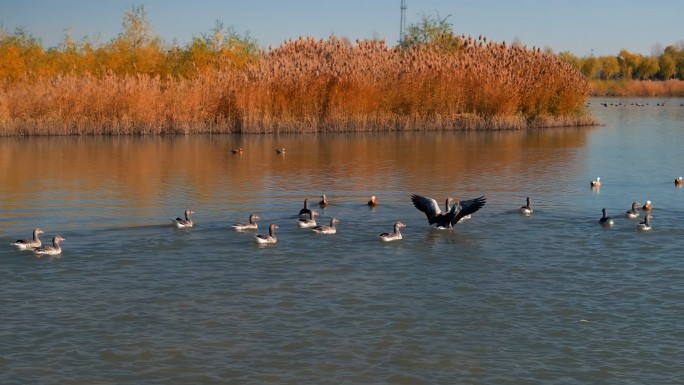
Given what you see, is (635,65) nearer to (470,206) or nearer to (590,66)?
(590,66)

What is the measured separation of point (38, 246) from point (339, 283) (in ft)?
19.9

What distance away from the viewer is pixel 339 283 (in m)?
14.6

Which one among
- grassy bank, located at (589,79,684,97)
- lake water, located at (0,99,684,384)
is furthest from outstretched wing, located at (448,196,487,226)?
grassy bank, located at (589,79,684,97)

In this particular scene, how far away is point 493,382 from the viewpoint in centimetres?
1038

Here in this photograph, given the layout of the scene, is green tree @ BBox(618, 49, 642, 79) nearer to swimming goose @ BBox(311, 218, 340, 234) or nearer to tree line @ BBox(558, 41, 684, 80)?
tree line @ BBox(558, 41, 684, 80)

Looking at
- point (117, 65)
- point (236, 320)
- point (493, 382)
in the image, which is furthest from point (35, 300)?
point (117, 65)

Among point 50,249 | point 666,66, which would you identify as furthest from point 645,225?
point 666,66

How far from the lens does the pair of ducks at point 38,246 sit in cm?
1642

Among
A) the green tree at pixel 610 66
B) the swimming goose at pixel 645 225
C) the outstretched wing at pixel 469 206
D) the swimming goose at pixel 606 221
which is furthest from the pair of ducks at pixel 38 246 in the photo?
the green tree at pixel 610 66

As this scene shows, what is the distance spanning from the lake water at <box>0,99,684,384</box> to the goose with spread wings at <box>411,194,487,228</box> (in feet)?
1.12

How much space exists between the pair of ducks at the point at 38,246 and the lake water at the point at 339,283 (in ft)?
0.85

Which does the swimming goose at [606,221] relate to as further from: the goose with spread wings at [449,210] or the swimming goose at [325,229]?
the swimming goose at [325,229]

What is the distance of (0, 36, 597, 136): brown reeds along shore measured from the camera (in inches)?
1661

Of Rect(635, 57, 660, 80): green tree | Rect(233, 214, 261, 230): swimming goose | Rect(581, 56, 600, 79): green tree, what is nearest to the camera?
Rect(233, 214, 261, 230): swimming goose
